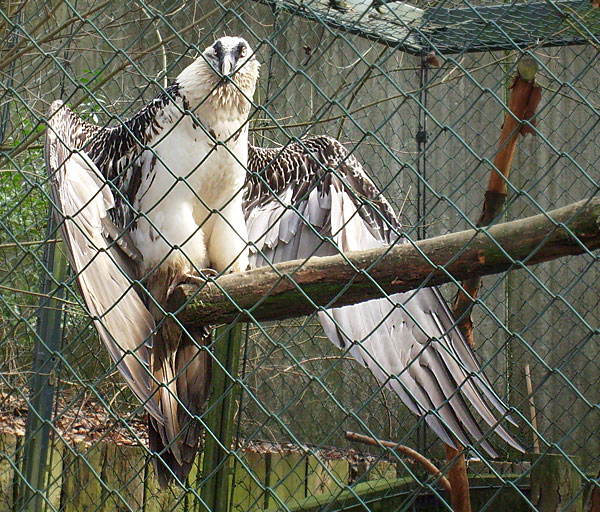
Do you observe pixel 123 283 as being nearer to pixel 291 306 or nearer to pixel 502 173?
pixel 291 306

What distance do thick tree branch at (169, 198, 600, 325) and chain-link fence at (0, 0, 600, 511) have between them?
1.8 inches

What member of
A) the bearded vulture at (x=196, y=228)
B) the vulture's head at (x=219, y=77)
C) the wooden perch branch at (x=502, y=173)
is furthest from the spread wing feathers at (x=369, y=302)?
the vulture's head at (x=219, y=77)

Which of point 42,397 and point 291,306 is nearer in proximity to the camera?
point 291,306

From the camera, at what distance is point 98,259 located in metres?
2.29

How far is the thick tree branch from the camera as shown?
4.85ft

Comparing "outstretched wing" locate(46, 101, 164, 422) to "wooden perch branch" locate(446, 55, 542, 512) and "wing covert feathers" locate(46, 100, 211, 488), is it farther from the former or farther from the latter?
"wooden perch branch" locate(446, 55, 542, 512)

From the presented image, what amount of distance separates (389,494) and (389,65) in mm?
2336

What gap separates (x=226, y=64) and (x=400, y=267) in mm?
1249

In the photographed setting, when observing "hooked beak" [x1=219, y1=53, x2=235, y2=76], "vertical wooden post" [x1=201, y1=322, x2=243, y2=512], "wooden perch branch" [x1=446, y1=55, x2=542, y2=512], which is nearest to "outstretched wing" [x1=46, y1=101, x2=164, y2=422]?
"hooked beak" [x1=219, y1=53, x2=235, y2=76]

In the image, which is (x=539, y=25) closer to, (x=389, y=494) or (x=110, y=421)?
(x=389, y=494)

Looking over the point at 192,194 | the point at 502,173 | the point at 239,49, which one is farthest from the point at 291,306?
the point at 239,49

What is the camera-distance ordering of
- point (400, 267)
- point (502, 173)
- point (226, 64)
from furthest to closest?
1. point (226, 64)
2. point (502, 173)
3. point (400, 267)

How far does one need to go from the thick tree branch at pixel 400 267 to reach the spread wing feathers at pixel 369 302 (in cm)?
10

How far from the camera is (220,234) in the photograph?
120 inches
